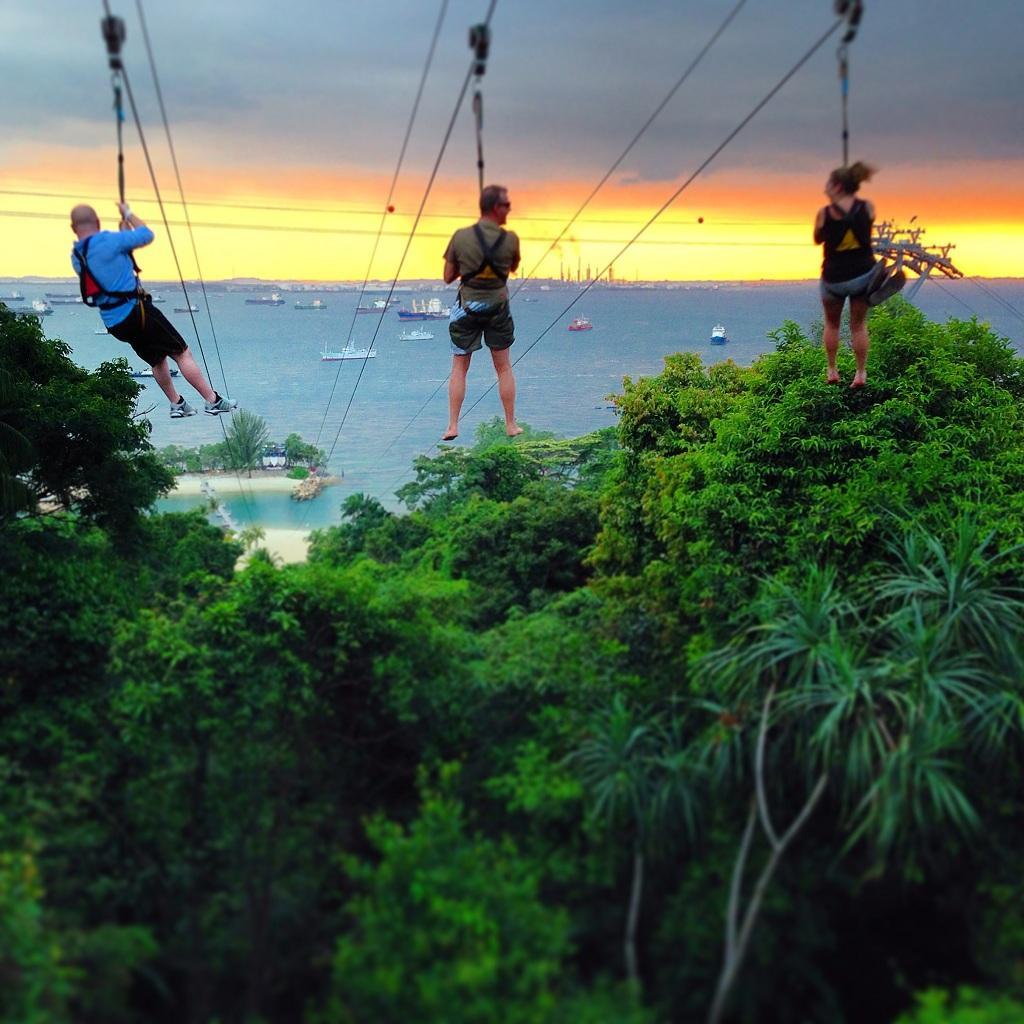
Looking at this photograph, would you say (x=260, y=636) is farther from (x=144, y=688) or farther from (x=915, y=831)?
(x=915, y=831)

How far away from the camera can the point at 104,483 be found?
53.8ft

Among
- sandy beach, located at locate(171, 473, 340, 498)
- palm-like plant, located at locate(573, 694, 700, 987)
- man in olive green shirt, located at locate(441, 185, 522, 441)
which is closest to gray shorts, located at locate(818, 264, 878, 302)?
man in olive green shirt, located at locate(441, 185, 522, 441)

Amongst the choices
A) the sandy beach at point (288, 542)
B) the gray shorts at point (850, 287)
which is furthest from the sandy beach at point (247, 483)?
the gray shorts at point (850, 287)

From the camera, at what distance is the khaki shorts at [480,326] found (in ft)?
28.6

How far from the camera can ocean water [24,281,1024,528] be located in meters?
72.9

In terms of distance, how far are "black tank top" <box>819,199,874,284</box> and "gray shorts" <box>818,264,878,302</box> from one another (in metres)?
0.03

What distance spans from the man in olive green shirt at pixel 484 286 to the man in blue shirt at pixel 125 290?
→ 2234 mm

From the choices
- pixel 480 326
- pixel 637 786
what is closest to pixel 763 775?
pixel 637 786

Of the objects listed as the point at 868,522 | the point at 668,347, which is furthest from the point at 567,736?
the point at 668,347

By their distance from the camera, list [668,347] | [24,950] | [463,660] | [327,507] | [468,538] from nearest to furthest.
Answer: [24,950], [463,660], [468,538], [327,507], [668,347]

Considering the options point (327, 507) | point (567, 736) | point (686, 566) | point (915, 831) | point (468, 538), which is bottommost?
point (915, 831)

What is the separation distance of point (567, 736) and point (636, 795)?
113cm

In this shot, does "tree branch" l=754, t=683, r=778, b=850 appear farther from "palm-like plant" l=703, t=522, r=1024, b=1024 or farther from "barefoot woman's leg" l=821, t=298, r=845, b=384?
"barefoot woman's leg" l=821, t=298, r=845, b=384

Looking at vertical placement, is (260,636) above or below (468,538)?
below
